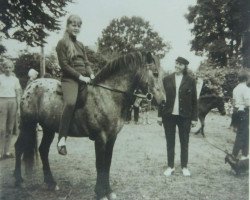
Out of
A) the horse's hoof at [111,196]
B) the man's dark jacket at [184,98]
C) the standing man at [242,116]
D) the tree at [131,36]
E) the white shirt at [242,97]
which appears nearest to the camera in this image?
the horse's hoof at [111,196]

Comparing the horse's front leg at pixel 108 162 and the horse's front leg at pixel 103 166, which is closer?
the horse's front leg at pixel 103 166

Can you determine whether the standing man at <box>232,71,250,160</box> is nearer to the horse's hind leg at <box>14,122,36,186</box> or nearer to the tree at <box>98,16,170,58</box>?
the horse's hind leg at <box>14,122,36,186</box>

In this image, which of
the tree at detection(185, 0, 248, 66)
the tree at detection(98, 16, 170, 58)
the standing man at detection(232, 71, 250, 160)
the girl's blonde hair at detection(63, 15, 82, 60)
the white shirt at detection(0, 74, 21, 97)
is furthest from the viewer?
the tree at detection(98, 16, 170, 58)

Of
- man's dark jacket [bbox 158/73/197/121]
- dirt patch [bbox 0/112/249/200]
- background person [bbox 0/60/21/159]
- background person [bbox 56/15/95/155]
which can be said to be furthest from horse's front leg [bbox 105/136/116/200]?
background person [bbox 0/60/21/159]

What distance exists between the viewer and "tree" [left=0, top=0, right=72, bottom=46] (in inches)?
335

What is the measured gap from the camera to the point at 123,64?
576cm

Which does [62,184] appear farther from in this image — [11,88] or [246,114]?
[246,114]

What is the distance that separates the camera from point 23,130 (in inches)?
261

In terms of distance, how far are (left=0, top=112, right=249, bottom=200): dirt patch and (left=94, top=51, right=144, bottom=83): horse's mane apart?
1832 millimetres

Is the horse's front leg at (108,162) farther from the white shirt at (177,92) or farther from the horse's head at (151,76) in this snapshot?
the white shirt at (177,92)

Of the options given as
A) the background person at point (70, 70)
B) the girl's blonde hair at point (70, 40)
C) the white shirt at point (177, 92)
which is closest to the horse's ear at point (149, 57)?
the background person at point (70, 70)

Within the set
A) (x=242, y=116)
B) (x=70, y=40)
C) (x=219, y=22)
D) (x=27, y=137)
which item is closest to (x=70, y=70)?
(x=70, y=40)

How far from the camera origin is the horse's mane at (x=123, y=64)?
5.72 meters

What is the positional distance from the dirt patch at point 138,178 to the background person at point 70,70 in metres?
1.14
